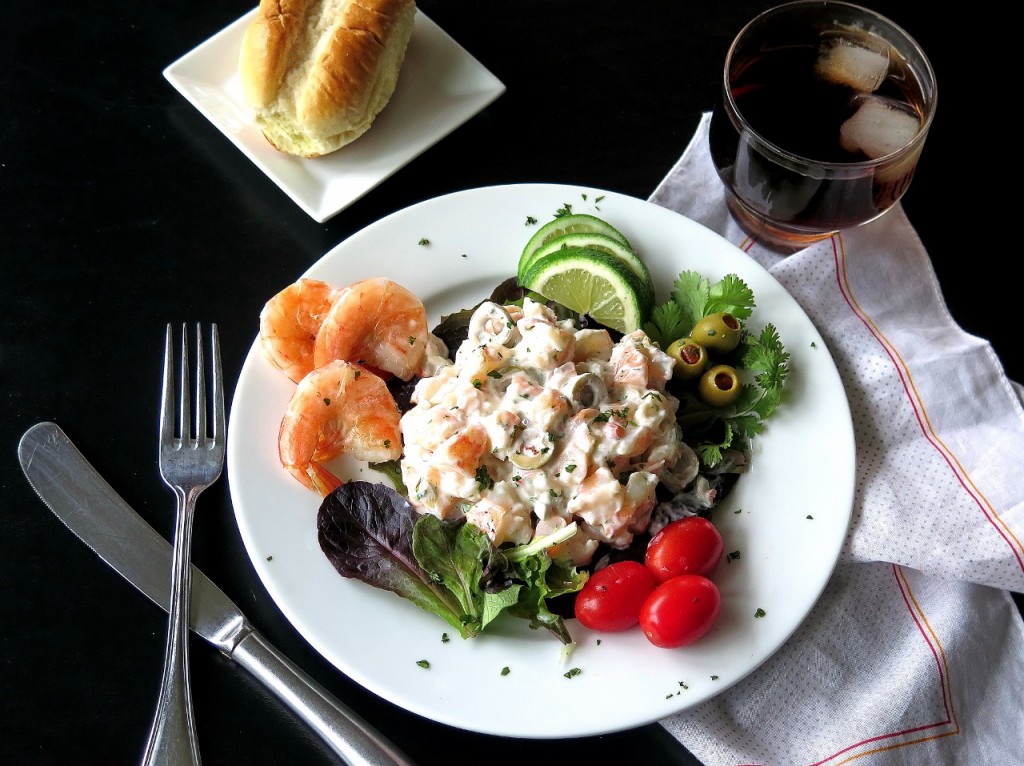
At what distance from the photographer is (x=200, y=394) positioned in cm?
277

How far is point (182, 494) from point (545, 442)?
3.33ft

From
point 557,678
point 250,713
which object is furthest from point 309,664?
point 557,678

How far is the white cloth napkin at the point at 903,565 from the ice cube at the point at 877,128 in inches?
12.1

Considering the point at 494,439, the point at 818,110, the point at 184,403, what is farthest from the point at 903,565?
the point at 184,403

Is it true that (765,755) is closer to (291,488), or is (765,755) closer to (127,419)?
(291,488)

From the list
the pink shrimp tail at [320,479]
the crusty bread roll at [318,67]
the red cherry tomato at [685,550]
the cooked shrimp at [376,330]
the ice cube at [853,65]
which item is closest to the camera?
the red cherry tomato at [685,550]

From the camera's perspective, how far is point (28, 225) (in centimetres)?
322

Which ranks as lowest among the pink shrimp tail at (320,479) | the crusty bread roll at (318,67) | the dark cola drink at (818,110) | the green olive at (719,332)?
the pink shrimp tail at (320,479)

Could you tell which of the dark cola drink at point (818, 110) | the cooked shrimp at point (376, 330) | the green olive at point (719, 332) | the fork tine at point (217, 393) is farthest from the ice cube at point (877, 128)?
the fork tine at point (217, 393)

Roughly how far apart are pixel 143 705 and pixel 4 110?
2.19 metres

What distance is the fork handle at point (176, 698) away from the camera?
7.59 ft

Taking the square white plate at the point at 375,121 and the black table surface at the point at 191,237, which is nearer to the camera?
the black table surface at the point at 191,237

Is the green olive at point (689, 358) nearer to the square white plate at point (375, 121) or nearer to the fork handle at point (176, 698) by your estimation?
the square white plate at point (375, 121)

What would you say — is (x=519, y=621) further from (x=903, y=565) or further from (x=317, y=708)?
(x=903, y=565)
